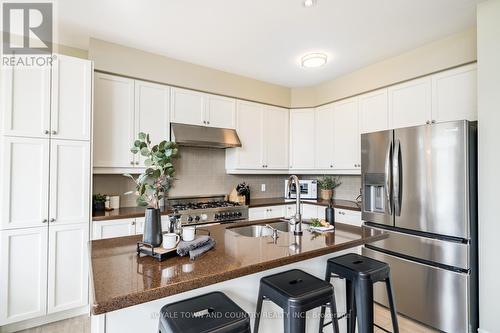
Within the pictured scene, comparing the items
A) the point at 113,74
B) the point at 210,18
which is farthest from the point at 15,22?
the point at 210,18

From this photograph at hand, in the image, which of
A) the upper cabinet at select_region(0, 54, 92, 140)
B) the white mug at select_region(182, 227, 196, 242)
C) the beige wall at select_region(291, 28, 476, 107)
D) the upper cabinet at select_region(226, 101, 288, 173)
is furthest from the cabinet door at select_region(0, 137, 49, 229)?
the beige wall at select_region(291, 28, 476, 107)

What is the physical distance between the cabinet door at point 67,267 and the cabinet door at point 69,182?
0.11 metres

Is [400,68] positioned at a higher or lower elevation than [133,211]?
higher

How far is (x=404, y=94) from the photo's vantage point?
2.97 metres

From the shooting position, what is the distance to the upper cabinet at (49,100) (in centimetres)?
220

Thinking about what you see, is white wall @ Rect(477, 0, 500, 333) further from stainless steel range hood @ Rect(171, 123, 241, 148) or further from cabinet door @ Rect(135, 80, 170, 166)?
cabinet door @ Rect(135, 80, 170, 166)

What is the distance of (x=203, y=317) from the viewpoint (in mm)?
1109

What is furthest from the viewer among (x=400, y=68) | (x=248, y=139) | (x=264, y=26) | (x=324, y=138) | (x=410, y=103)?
(x=324, y=138)

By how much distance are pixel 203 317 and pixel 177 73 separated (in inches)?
114

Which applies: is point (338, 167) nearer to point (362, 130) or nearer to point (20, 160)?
point (362, 130)

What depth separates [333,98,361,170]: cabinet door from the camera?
350 cm

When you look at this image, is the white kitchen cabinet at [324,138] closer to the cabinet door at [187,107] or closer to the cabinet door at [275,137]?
the cabinet door at [275,137]

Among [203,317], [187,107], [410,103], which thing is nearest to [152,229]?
[203,317]

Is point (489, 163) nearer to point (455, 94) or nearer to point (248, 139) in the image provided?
point (455, 94)
